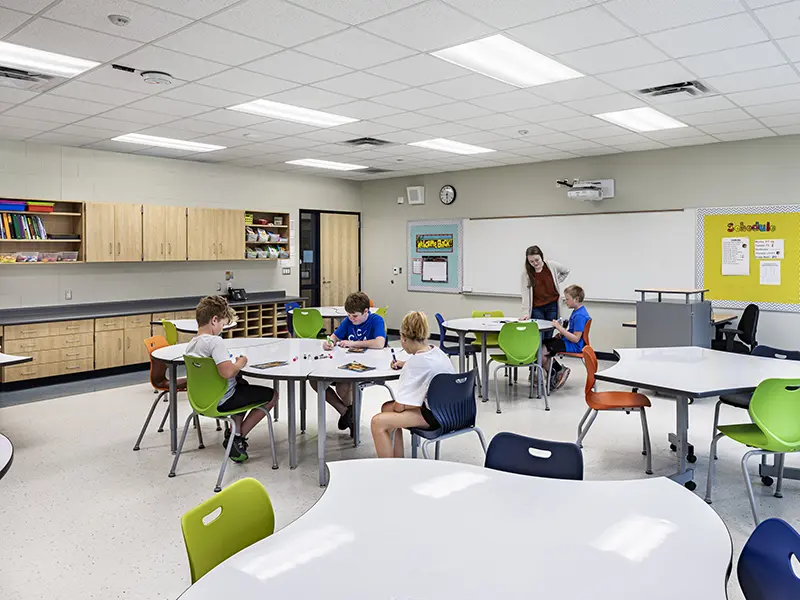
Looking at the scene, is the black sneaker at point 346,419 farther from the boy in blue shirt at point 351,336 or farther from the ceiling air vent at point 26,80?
the ceiling air vent at point 26,80

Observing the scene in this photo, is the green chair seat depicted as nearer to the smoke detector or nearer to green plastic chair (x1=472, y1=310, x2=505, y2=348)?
green plastic chair (x1=472, y1=310, x2=505, y2=348)

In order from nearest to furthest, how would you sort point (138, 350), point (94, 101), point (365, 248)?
point (94, 101) → point (138, 350) → point (365, 248)

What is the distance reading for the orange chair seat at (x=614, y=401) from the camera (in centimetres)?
416

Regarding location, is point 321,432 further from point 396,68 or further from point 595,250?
point 595,250

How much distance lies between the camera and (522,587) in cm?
144

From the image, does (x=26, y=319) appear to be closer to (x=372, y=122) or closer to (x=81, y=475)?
(x=81, y=475)

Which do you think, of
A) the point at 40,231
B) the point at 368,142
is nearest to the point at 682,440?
the point at 368,142

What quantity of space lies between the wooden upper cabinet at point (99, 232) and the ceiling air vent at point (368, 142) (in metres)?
3.16

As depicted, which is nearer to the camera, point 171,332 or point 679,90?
point 679,90

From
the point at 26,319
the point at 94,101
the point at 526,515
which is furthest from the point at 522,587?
the point at 26,319

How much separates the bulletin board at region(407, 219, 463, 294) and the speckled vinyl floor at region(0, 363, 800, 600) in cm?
406

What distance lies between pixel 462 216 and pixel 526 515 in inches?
331

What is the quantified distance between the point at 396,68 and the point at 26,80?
283 centimetres

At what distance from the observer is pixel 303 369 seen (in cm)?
403
